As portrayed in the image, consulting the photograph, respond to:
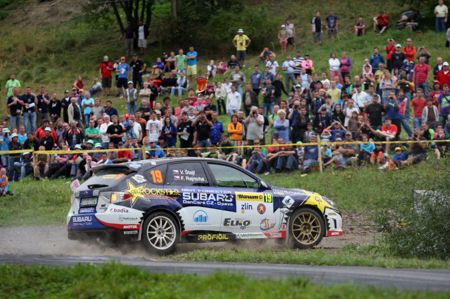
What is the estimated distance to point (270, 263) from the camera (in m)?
16.1

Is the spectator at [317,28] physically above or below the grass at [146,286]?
above

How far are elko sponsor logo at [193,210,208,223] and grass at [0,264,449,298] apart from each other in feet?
15.9

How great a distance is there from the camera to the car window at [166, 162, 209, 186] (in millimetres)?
18734

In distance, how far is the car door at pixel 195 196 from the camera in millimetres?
18594

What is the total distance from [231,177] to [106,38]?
32.5 metres

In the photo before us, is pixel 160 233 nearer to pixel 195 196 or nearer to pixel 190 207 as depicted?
pixel 190 207

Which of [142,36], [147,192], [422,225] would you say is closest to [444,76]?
[422,225]

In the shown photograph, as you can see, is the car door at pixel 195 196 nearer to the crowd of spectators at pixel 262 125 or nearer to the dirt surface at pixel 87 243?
the dirt surface at pixel 87 243

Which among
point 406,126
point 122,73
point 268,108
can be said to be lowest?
point 406,126

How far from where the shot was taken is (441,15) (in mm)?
41500

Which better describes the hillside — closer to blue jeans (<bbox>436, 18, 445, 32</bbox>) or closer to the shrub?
blue jeans (<bbox>436, 18, 445, 32</bbox>)

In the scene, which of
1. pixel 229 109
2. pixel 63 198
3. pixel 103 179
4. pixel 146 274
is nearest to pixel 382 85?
pixel 229 109

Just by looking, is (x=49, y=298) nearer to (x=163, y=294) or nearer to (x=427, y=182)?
(x=163, y=294)

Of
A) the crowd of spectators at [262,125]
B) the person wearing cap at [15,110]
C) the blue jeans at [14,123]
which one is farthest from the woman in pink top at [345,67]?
the blue jeans at [14,123]
